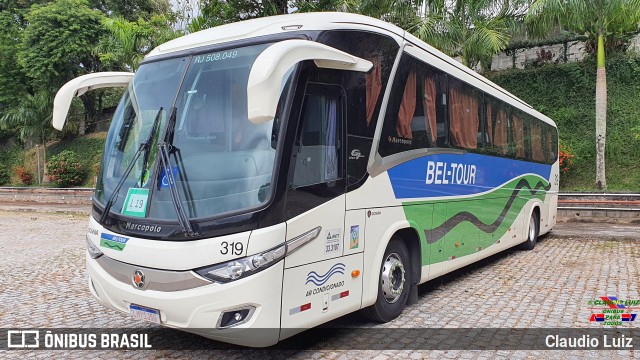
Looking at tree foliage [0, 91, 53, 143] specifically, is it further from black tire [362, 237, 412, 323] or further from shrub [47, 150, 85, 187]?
black tire [362, 237, 412, 323]

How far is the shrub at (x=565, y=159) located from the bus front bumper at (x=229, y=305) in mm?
17120

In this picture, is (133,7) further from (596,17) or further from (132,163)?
(132,163)

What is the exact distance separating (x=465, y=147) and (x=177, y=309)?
5088 millimetres

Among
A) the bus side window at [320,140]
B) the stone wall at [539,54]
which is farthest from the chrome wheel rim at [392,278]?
the stone wall at [539,54]

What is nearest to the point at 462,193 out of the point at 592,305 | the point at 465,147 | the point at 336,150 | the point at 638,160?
the point at 465,147

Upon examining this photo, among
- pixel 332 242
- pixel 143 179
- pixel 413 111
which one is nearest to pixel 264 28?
pixel 143 179

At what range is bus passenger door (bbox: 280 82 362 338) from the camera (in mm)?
4227

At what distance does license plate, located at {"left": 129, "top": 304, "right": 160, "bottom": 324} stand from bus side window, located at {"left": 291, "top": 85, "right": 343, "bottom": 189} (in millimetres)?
1540

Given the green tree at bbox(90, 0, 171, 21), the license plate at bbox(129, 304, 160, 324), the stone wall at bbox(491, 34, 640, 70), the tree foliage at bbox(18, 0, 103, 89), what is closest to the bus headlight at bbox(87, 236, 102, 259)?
the license plate at bbox(129, 304, 160, 324)

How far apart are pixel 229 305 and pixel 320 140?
1670 mm

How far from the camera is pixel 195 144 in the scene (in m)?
4.40

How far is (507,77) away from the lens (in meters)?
22.9

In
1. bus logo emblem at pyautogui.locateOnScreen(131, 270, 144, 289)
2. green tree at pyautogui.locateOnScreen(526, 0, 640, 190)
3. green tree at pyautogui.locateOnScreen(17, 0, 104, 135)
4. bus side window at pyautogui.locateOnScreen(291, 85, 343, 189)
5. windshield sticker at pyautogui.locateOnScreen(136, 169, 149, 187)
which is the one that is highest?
green tree at pyautogui.locateOnScreen(17, 0, 104, 135)

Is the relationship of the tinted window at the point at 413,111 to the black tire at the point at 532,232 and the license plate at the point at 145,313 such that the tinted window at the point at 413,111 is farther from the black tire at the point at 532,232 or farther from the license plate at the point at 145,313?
the black tire at the point at 532,232
